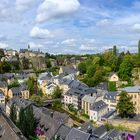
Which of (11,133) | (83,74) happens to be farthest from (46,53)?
(11,133)

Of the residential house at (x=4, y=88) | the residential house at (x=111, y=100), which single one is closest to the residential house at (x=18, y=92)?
the residential house at (x=4, y=88)

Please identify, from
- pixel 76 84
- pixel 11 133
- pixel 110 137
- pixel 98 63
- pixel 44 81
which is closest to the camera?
pixel 11 133

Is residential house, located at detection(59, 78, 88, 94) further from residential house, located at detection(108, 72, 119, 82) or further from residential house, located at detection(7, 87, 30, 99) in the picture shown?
residential house, located at detection(7, 87, 30, 99)

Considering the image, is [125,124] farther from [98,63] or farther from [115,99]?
[98,63]

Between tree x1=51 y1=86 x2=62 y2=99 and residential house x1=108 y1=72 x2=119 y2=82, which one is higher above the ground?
residential house x1=108 y1=72 x2=119 y2=82

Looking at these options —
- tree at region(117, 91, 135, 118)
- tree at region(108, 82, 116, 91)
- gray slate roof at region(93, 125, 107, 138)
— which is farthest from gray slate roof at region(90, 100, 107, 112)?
tree at region(108, 82, 116, 91)

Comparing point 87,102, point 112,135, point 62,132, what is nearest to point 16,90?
point 87,102
